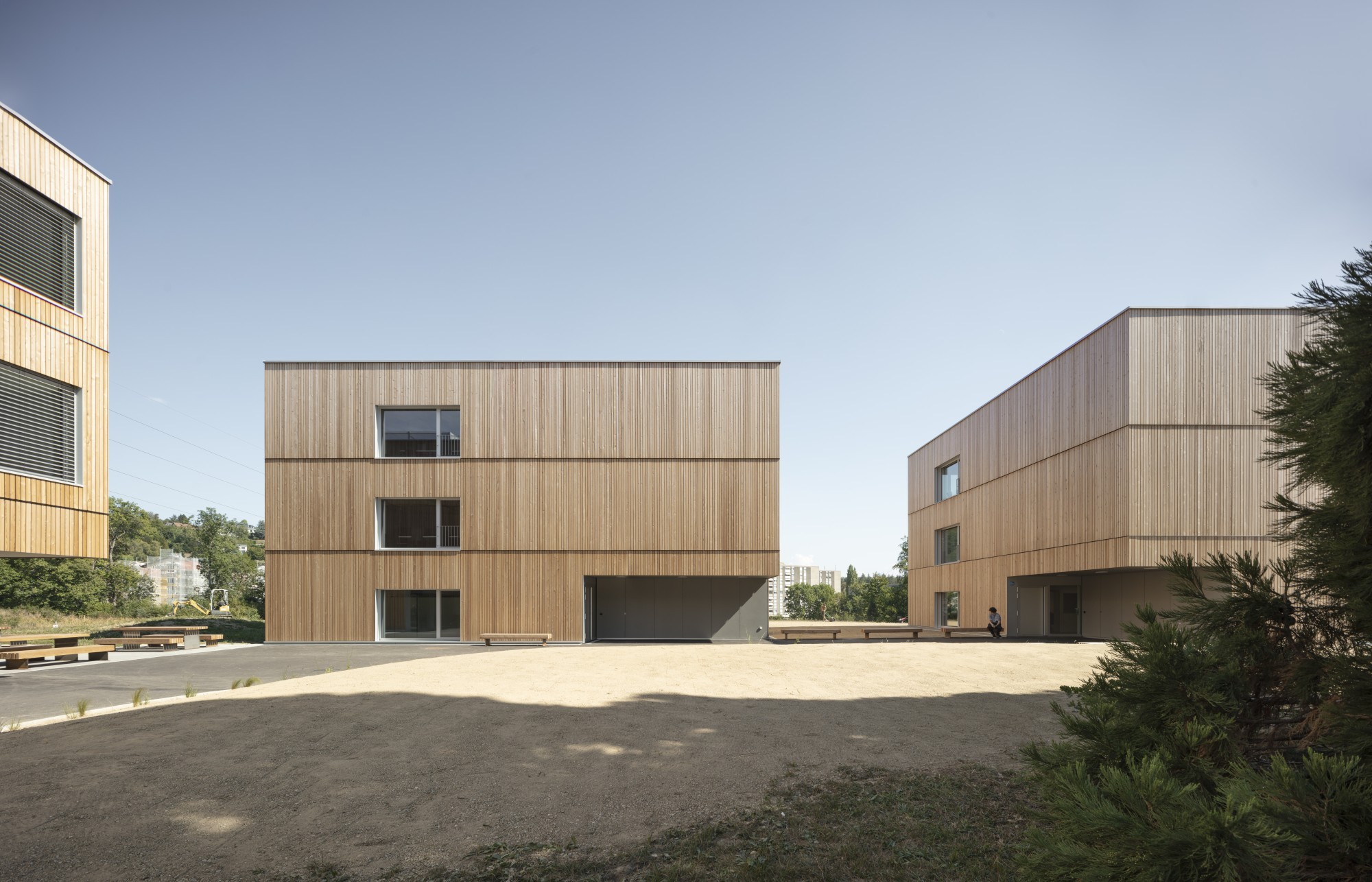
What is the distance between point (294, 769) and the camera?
7832 millimetres

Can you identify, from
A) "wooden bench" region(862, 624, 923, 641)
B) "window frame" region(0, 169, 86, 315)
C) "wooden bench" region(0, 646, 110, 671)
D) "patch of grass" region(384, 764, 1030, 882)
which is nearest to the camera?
"patch of grass" region(384, 764, 1030, 882)

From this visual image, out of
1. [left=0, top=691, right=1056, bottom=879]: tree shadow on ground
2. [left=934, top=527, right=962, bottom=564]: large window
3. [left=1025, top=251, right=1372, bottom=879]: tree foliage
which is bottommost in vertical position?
Result: [left=934, top=527, right=962, bottom=564]: large window

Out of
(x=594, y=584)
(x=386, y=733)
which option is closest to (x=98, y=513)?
(x=386, y=733)

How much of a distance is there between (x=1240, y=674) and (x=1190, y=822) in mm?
1105

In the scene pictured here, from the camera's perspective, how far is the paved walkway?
12.3 meters

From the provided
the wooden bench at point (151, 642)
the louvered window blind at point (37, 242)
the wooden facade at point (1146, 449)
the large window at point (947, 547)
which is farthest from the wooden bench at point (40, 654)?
the large window at point (947, 547)

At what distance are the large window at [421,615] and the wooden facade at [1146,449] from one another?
64.6ft

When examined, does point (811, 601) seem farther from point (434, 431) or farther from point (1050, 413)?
point (434, 431)

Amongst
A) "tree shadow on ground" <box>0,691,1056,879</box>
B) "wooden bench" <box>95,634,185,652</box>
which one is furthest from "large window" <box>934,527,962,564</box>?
"wooden bench" <box>95,634,185,652</box>

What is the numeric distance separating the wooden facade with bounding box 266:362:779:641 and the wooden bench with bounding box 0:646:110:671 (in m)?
6.38

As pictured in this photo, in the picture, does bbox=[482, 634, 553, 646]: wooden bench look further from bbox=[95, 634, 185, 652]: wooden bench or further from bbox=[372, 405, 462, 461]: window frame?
bbox=[95, 634, 185, 652]: wooden bench

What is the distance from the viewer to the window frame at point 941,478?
3528cm

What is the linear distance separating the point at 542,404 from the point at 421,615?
26.4ft

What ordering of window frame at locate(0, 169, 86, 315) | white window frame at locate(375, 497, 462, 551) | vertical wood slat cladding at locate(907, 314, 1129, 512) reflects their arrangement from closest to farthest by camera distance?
window frame at locate(0, 169, 86, 315) < vertical wood slat cladding at locate(907, 314, 1129, 512) < white window frame at locate(375, 497, 462, 551)
